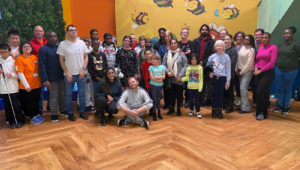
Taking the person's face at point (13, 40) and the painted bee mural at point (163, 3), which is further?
the painted bee mural at point (163, 3)

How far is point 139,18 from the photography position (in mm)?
6383

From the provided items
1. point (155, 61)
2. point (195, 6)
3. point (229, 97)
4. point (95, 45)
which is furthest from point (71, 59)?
Answer: point (195, 6)

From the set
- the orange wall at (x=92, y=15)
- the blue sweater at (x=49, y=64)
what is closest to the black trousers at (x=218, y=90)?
the blue sweater at (x=49, y=64)

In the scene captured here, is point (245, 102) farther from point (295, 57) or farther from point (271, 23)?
point (271, 23)

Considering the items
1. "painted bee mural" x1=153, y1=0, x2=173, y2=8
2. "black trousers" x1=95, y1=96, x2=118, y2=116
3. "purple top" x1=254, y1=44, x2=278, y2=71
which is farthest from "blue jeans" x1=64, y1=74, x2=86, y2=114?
"painted bee mural" x1=153, y1=0, x2=173, y2=8

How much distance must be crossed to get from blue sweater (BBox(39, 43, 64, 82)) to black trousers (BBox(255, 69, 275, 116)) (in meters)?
3.37

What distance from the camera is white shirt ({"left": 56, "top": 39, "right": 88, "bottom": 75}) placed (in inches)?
124

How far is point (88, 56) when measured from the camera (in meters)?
3.47

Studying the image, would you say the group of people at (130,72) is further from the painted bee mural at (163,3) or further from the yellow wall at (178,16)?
the painted bee mural at (163,3)

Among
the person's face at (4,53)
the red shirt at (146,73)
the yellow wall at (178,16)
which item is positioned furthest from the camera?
the yellow wall at (178,16)

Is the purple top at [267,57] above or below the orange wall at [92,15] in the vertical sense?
below

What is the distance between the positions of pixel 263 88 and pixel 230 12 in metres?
3.32

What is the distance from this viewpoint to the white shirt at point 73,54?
3.15 metres

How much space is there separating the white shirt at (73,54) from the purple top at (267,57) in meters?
2.99
